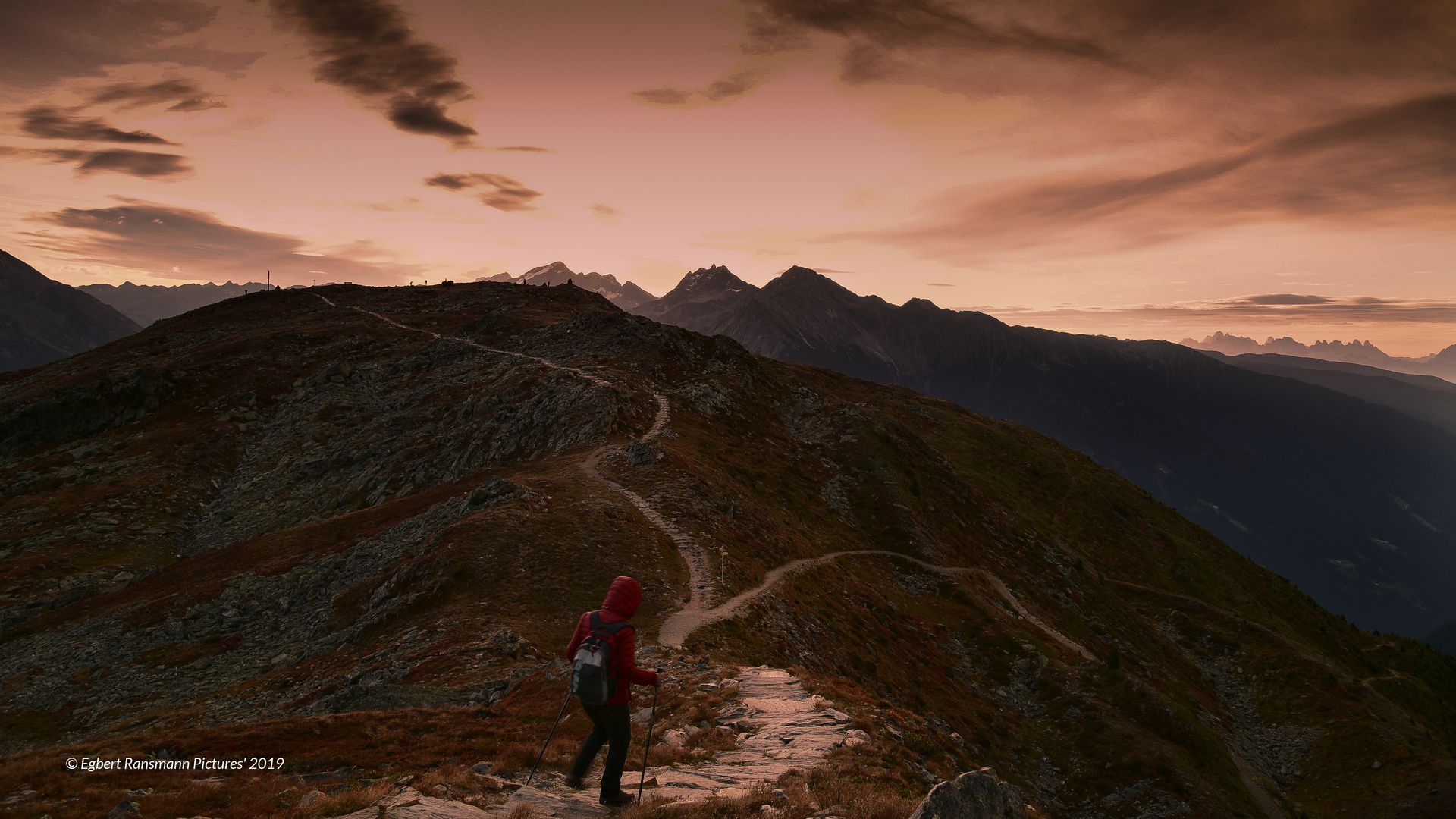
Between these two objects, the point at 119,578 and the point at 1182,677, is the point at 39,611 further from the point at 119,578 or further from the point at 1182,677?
the point at 1182,677

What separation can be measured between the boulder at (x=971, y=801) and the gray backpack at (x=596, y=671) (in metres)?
6.01

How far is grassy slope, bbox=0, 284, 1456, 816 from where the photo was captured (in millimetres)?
32094

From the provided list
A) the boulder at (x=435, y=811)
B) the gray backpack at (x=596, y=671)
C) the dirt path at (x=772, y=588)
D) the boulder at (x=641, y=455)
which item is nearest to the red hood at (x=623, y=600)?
the gray backpack at (x=596, y=671)

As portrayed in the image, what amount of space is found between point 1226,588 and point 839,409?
99.0m

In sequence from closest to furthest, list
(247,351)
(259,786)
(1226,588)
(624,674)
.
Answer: (624,674), (259,786), (247,351), (1226,588)

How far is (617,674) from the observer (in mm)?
12078

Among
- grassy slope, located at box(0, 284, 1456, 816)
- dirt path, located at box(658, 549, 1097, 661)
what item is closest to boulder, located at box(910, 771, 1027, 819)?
grassy slope, located at box(0, 284, 1456, 816)

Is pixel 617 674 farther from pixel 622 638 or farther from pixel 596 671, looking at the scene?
pixel 622 638

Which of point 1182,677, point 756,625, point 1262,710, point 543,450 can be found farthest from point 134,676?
point 1262,710

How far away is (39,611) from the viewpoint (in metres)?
46.2

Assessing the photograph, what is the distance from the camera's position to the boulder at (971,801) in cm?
1049

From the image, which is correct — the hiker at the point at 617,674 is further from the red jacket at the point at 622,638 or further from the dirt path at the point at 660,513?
the dirt path at the point at 660,513

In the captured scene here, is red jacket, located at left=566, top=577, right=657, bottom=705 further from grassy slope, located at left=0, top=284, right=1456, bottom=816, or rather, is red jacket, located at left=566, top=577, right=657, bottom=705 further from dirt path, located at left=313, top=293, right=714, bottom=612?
dirt path, located at left=313, top=293, right=714, bottom=612

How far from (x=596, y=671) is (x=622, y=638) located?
0.77m
